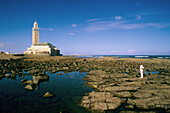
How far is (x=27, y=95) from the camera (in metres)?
9.04

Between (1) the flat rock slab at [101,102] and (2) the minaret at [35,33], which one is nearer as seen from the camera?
(1) the flat rock slab at [101,102]

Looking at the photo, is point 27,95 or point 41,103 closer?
point 41,103

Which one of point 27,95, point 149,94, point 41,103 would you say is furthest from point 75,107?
point 149,94

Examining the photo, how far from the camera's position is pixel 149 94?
8820 mm

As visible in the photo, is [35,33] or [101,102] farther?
[35,33]

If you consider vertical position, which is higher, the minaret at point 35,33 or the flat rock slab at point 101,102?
the minaret at point 35,33

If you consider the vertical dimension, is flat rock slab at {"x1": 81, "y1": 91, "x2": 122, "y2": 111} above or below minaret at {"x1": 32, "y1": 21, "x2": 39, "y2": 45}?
below

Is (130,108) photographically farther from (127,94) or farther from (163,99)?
(163,99)

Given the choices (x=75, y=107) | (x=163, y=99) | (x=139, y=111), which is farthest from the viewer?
(x=163, y=99)

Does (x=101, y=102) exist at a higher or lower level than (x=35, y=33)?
lower

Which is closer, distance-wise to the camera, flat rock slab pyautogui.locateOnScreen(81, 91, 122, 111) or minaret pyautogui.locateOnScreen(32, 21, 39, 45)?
flat rock slab pyautogui.locateOnScreen(81, 91, 122, 111)

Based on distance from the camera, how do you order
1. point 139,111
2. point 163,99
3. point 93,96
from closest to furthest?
point 139,111 < point 163,99 < point 93,96

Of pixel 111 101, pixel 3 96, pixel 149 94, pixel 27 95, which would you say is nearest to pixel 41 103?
pixel 27 95

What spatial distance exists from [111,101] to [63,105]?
3.42 metres
